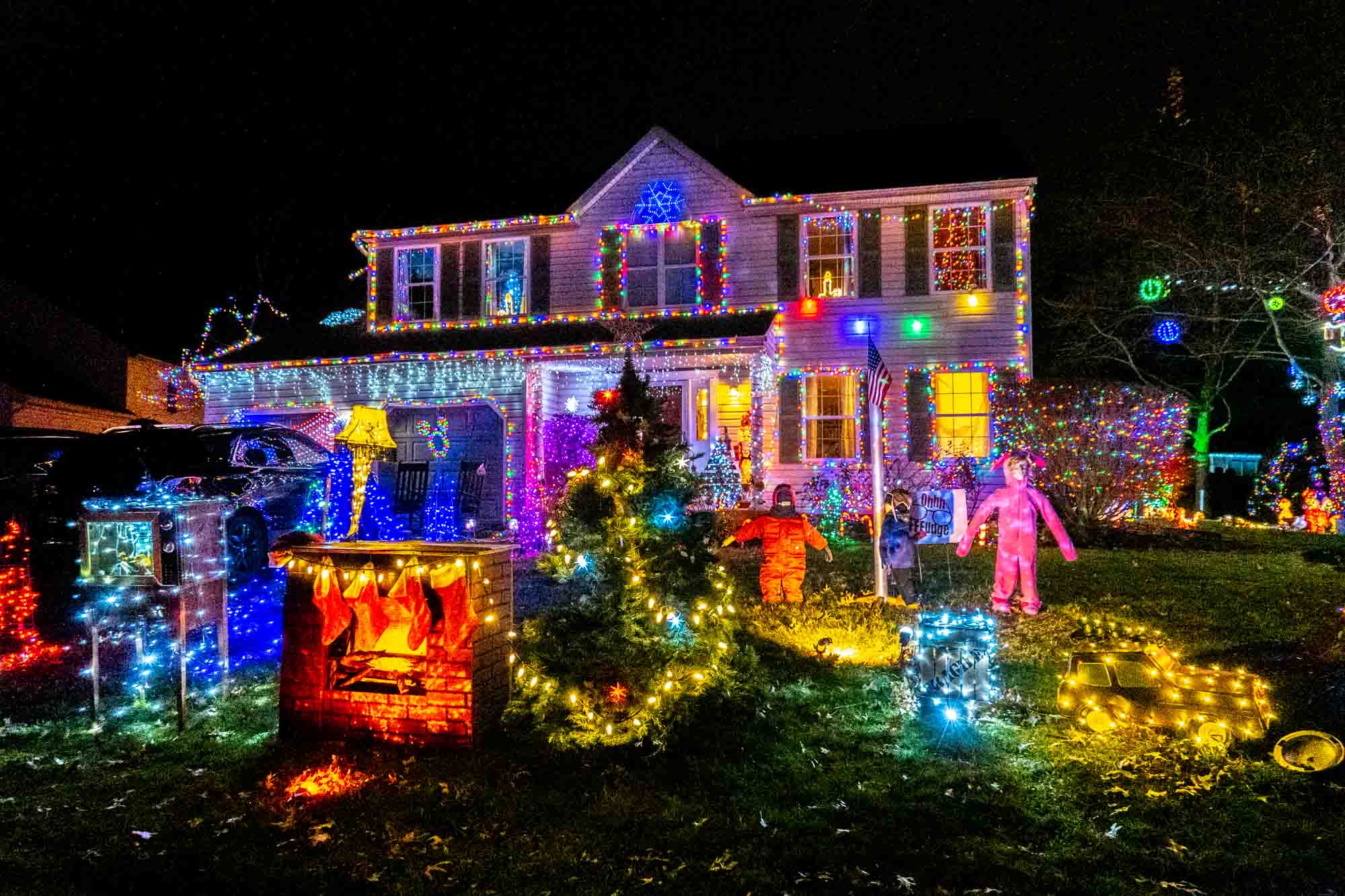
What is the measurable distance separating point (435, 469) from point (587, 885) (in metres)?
15.1

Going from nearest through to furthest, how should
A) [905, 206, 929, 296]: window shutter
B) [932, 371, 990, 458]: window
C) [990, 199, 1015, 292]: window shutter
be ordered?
[990, 199, 1015, 292]: window shutter < [932, 371, 990, 458]: window < [905, 206, 929, 296]: window shutter

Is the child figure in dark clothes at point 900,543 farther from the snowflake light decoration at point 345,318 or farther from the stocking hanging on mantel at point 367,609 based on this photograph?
the snowflake light decoration at point 345,318

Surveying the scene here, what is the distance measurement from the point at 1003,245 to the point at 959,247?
751 mm

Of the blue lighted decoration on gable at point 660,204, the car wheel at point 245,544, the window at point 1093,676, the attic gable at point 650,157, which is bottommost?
the window at point 1093,676

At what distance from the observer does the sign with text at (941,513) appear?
9.78 meters

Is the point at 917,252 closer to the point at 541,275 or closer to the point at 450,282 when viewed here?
the point at 541,275

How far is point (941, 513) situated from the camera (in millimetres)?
10852

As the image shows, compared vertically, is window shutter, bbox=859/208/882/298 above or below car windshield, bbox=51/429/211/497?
above

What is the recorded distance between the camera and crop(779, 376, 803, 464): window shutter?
1566cm

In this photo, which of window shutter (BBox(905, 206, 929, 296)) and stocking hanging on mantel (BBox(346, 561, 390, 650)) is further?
window shutter (BBox(905, 206, 929, 296))

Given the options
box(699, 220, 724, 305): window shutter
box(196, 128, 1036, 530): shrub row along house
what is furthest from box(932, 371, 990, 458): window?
box(699, 220, 724, 305): window shutter

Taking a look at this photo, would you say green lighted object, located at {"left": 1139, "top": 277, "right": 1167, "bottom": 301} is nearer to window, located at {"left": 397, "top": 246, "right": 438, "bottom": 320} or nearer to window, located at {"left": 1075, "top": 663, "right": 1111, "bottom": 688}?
window, located at {"left": 1075, "top": 663, "right": 1111, "bottom": 688}

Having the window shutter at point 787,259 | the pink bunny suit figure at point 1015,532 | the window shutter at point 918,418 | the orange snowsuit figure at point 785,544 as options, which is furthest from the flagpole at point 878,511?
the window shutter at point 787,259

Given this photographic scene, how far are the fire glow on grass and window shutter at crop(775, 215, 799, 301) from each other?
12.9 m
